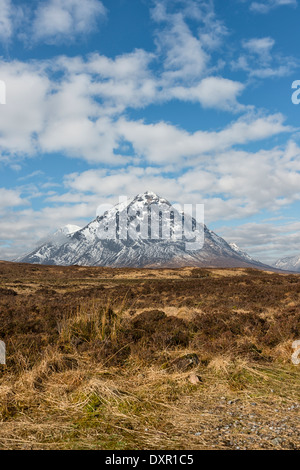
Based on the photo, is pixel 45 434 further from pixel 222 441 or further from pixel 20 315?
pixel 20 315

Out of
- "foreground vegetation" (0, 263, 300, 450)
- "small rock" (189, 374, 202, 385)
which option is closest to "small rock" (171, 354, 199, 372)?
"foreground vegetation" (0, 263, 300, 450)

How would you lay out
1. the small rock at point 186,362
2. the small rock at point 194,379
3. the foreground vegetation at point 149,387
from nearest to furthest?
the foreground vegetation at point 149,387
the small rock at point 194,379
the small rock at point 186,362

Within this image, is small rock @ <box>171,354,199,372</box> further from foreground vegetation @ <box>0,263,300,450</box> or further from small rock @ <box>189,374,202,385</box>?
small rock @ <box>189,374,202,385</box>

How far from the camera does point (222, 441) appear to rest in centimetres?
368

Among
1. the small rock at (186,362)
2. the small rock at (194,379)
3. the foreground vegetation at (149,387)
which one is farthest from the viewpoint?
the small rock at (186,362)

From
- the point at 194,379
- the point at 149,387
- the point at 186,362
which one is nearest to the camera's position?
the point at 149,387

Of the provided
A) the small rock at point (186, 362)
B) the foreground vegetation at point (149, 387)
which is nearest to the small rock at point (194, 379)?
the foreground vegetation at point (149, 387)

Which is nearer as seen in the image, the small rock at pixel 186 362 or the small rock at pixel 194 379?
the small rock at pixel 194 379

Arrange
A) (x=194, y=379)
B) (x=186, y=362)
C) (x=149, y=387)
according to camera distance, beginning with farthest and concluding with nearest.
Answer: (x=186, y=362), (x=194, y=379), (x=149, y=387)

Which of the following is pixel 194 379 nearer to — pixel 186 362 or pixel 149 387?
pixel 186 362

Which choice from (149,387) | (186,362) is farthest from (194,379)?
(149,387)

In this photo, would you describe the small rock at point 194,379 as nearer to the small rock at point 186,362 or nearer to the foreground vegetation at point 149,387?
the foreground vegetation at point 149,387

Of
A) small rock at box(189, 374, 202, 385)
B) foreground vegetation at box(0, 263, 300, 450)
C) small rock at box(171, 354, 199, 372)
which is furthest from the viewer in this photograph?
small rock at box(171, 354, 199, 372)

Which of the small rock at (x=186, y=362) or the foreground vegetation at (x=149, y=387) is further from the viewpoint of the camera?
the small rock at (x=186, y=362)
